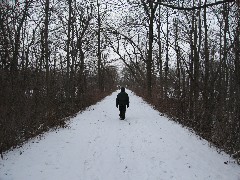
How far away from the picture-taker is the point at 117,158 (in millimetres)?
8195

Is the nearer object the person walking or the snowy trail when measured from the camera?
the snowy trail

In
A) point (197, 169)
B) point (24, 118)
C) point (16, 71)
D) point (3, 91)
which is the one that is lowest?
point (197, 169)

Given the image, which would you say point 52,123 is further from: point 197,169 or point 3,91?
point 197,169

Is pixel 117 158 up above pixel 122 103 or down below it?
below

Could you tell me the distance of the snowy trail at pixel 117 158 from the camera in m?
6.87

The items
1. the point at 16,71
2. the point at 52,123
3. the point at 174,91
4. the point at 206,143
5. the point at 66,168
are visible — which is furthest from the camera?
the point at 174,91

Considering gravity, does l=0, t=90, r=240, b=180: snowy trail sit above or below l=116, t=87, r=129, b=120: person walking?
below

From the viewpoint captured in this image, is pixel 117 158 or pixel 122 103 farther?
pixel 122 103

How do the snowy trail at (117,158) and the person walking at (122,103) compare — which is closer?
the snowy trail at (117,158)

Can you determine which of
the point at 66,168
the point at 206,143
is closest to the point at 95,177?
the point at 66,168

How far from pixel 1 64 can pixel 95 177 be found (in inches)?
154

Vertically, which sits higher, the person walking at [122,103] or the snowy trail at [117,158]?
the person walking at [122,103]

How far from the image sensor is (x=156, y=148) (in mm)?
9266

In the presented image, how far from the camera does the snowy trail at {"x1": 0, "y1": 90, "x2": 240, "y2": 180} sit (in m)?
6.87
